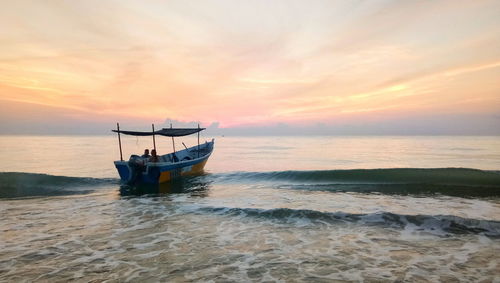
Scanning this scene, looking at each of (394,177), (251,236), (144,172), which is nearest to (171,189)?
(144,172)

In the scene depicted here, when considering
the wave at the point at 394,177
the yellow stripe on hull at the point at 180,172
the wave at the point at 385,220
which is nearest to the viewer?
the wave at the point at 385,220

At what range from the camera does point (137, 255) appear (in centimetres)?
754

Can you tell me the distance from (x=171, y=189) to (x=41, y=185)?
10.0 m

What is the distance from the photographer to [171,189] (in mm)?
19141

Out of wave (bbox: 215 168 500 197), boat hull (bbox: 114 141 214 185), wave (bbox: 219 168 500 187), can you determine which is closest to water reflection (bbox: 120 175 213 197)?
boat hull (bbox: 114 141 214 185)

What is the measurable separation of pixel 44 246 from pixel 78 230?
1.56 meters

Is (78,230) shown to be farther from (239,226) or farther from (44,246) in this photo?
(239,226)

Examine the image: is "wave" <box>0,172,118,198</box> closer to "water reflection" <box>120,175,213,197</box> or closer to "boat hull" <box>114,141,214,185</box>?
"boat hull" <box>114,141,214,185</box>

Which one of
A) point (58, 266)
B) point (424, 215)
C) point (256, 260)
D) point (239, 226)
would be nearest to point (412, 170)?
point (424, 215)

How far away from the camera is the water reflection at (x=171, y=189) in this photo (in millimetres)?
17984

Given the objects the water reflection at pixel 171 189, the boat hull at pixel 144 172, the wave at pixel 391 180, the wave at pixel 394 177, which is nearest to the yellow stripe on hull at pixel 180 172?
the boat hull at pixel 144 172

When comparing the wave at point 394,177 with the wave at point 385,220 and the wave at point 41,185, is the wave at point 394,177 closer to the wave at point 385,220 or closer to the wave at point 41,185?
the wave at point 41,185

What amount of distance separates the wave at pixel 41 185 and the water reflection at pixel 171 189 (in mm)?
3194

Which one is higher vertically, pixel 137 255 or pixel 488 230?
pixel 137 255
